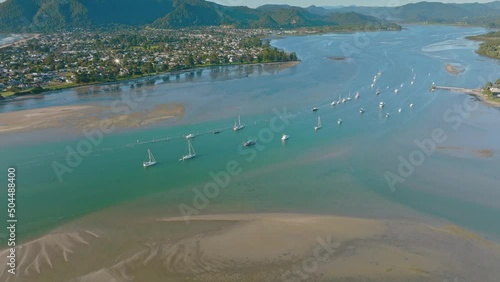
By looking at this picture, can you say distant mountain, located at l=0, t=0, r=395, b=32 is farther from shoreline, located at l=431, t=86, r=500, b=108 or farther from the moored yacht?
the moored yacht

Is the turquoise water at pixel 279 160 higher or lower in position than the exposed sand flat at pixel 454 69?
lower

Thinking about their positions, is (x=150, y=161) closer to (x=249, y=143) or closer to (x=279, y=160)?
(x=249, y=143)

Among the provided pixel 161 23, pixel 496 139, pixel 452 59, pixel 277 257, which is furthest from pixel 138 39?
pixel 277 257

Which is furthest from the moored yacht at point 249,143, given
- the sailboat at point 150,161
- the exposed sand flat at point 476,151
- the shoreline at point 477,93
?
the shoreline at point 477,93

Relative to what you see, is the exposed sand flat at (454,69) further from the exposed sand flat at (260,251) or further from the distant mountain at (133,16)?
the distant mountain at (133,16)

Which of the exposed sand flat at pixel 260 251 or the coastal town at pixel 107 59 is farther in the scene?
the coastal town at pixel 107 59

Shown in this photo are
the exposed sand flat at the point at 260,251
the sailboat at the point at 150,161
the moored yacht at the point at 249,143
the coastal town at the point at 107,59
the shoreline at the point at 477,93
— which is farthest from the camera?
the coastal town at the point at 107,59

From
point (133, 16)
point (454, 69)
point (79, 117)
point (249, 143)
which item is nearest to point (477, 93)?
point (454, 69)
